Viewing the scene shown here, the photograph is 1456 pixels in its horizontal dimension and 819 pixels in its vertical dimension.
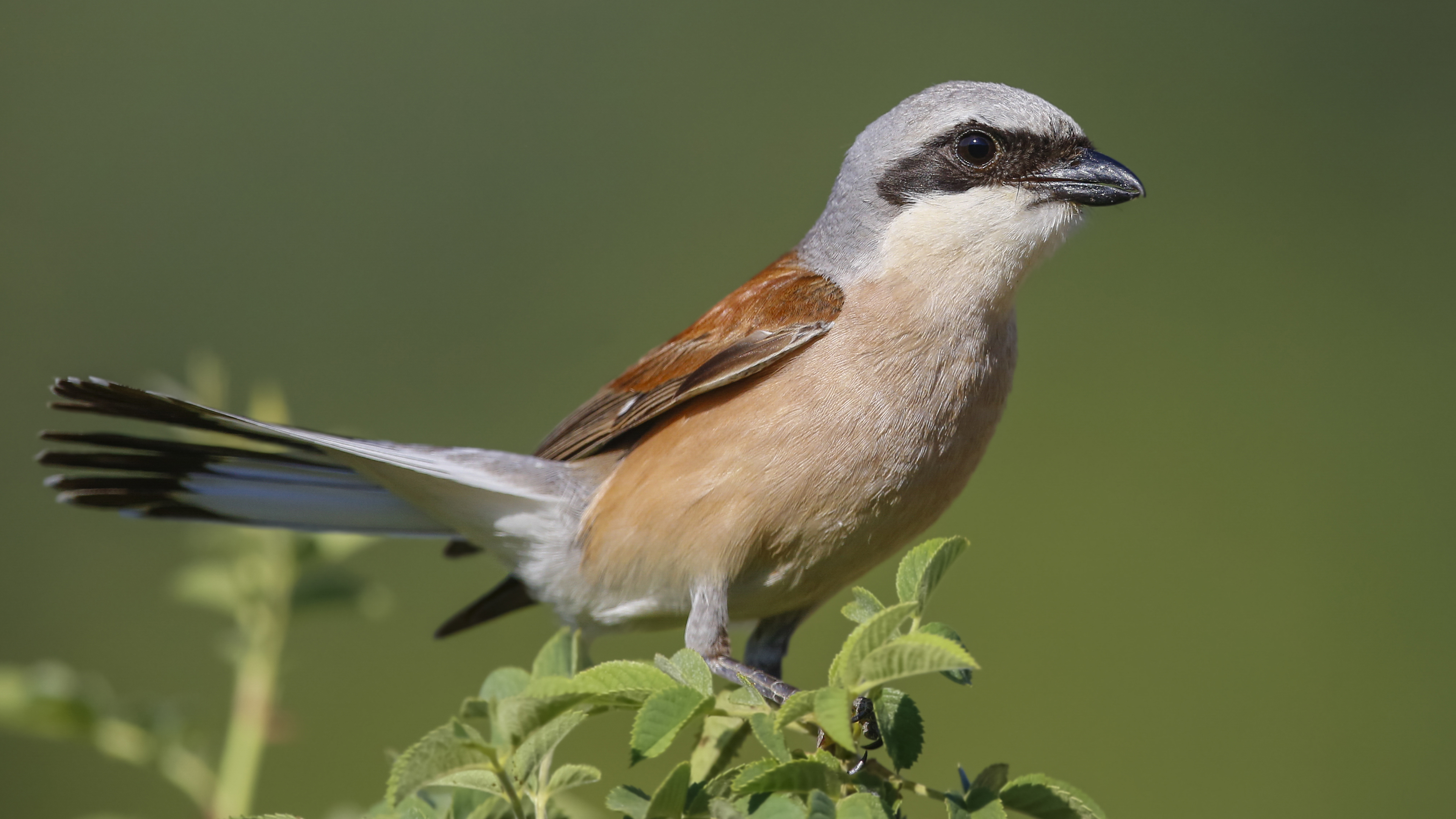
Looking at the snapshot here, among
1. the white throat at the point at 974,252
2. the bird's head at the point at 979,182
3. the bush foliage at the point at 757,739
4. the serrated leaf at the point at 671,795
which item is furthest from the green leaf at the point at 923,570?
the bird's head at the point at 979,182

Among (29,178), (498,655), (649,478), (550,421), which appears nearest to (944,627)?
(649,478)

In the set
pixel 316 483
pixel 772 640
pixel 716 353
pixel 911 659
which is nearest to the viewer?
pixel 911 659

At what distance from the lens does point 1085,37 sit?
6.72m

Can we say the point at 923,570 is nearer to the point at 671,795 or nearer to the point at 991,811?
the point at 991,811

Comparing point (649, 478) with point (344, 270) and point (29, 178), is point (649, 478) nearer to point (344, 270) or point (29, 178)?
point (344, 270)

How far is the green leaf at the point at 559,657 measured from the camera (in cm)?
181

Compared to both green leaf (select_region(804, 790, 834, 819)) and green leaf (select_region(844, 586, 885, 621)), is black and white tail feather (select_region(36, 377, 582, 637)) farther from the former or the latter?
green leaf (select_region(804, 790, 834, 819))

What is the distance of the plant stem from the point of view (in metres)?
2.05

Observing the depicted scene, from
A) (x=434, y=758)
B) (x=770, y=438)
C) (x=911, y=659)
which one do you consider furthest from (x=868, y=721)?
(x=434, y=758)

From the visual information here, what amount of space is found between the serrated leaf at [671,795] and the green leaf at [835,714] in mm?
168

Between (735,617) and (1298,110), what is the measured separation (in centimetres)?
522

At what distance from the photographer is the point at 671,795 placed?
Answer: 1.34 meters

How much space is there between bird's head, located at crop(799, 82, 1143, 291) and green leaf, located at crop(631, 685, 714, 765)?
142 cm

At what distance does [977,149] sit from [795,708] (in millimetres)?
1638
